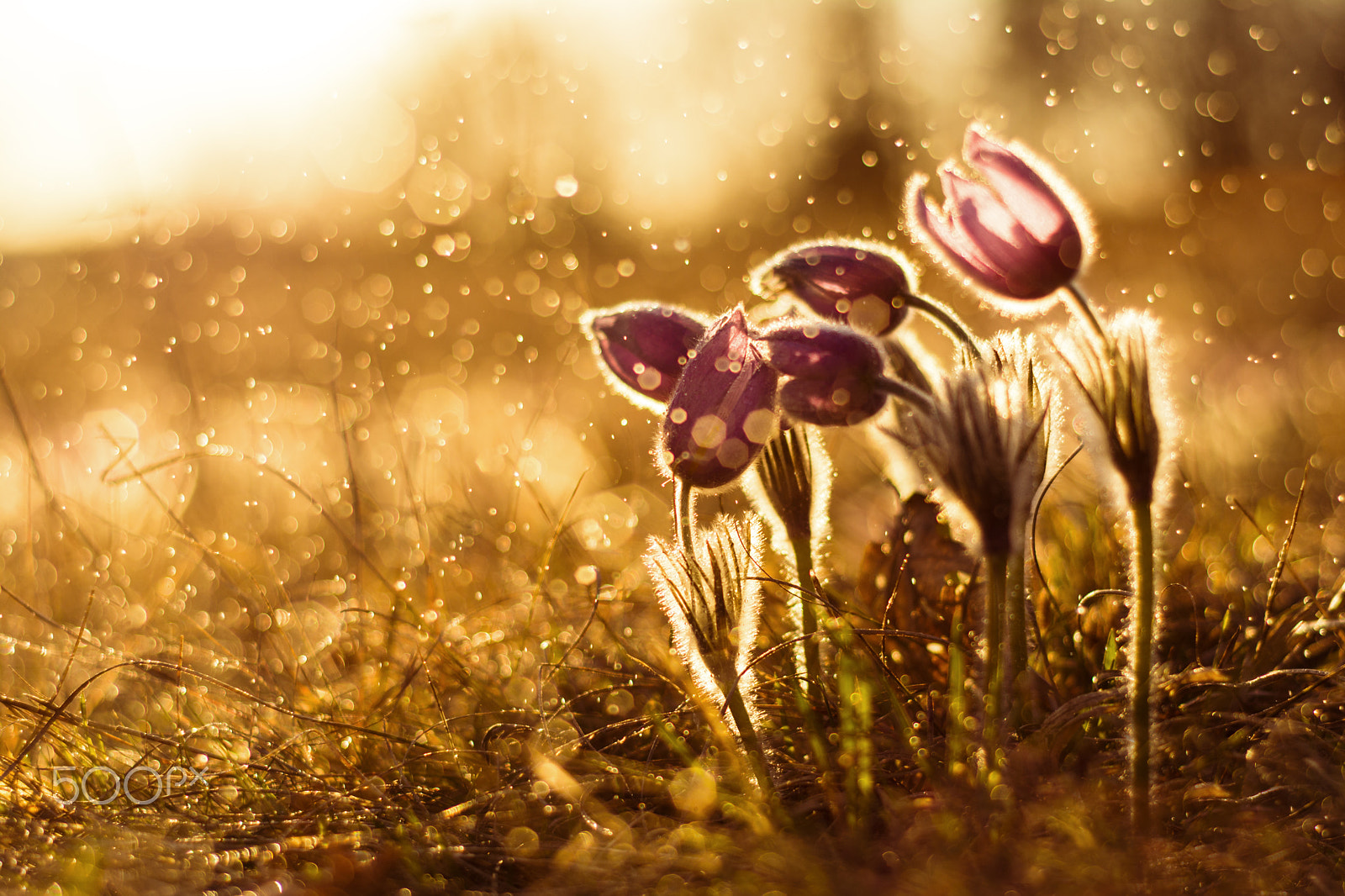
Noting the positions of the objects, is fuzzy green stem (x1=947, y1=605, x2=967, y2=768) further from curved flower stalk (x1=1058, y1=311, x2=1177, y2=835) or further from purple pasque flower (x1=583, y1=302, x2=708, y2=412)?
purple pasque flower (x1=583, y1=302, x2=708, y2=412)

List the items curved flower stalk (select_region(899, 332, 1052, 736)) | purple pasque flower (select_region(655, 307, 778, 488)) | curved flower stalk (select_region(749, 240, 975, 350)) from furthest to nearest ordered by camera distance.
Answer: curved flower stalk (select_region(749, 240, 975, 350)) < purple pasque flower (select_region(655, 307, 778, 488)) < curved flower stalk (select_region(899, 332, 1052, 736))

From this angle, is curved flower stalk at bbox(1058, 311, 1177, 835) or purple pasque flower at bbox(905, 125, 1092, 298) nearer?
curved flower stalk at bbox(1058, 311, 1177, 835)

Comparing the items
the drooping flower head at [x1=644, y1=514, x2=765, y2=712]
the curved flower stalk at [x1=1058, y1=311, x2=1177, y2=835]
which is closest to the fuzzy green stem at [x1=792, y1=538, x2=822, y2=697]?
the drooping flower head at [x1=644, y1=514, x2=765, y2=712]

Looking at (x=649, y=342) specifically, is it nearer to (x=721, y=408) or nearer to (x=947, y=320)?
(x=721, y=408)

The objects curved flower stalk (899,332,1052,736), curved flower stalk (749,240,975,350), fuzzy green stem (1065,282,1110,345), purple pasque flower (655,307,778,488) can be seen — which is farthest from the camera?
curved flower stalk (749,240,975,350)

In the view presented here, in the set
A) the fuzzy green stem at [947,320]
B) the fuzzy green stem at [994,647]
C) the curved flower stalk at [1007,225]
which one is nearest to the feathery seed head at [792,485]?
the fuzzy green stem at [947,320]

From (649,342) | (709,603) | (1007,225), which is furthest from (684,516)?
(1007,225)

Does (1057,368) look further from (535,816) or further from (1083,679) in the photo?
(535,816)
